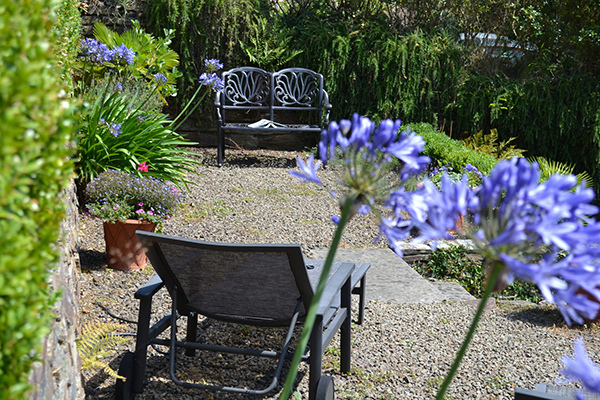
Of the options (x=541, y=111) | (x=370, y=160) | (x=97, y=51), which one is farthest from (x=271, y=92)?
(x=370, y=160)

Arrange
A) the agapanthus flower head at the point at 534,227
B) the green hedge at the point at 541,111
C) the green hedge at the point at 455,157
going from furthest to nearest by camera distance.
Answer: the green hedge at the point at 541,111, the green hedge at the point at 455,157, the agapanthus flower head at the point at 534,227

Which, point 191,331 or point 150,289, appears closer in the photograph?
point 150,289

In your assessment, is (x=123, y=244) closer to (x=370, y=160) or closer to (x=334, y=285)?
(x=334, y=285)

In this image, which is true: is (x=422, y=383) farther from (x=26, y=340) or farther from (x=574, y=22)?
(x=574, y=22)

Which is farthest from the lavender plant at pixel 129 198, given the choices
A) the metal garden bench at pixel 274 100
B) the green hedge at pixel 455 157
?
the metal garden bench at pixel 274 100

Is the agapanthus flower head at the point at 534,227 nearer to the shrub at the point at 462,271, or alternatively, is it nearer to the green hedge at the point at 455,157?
the shrub at the point at 462,271

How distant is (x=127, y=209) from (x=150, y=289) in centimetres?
143

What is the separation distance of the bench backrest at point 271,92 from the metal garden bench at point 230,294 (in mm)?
5173

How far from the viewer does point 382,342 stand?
289cm

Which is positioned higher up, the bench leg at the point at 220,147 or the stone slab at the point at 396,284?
the bench leg at the point at 220,147

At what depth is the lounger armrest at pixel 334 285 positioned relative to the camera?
212 centimetres

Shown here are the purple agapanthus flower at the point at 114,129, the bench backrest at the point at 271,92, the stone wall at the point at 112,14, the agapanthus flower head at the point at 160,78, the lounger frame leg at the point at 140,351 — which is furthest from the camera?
the bench backrest at the point at 271,92

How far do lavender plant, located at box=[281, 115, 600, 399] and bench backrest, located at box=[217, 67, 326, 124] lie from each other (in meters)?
6.54

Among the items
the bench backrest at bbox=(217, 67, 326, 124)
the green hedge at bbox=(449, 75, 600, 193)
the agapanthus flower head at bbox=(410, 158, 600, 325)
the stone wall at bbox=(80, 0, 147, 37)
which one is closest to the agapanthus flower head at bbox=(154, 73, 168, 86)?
the bench backrest at bbox=(217, 67, 326, 124)
